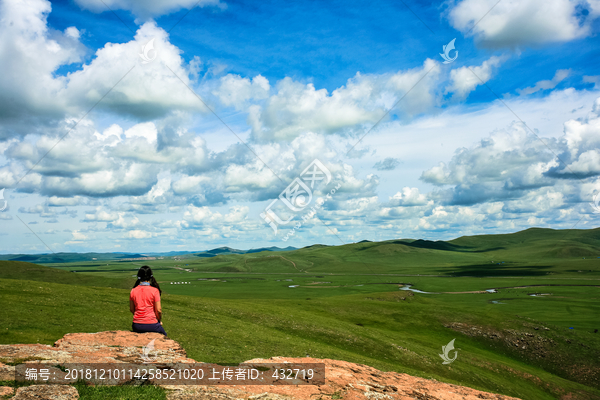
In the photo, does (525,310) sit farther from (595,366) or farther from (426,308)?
(595,366)

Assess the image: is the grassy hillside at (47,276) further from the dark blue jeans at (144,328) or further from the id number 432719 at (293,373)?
the id number 432719 at (293,373)

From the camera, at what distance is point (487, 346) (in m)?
67.4

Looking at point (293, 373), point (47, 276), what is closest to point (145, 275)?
point (293, 373)

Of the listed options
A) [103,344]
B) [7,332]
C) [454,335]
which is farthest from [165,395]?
[454,335]

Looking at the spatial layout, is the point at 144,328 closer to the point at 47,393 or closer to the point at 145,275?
the point at 145,275

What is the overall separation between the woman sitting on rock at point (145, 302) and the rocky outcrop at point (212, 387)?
1.74 feet

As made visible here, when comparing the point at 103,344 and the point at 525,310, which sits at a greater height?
the point at 103,344

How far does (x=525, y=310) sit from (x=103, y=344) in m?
142

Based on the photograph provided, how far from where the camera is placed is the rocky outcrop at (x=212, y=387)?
13.6 metres

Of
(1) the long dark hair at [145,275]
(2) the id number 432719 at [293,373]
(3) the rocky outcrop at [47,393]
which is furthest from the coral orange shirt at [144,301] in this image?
(2) the id number 432719 at [293,373]

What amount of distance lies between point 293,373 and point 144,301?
8.45 m

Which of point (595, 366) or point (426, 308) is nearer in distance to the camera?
point (595, 366)

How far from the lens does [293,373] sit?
17.6 m

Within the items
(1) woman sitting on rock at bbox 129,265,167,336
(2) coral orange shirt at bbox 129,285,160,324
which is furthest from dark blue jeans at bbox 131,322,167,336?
(2) coral orange shirt at bbox 129,285,160,324
